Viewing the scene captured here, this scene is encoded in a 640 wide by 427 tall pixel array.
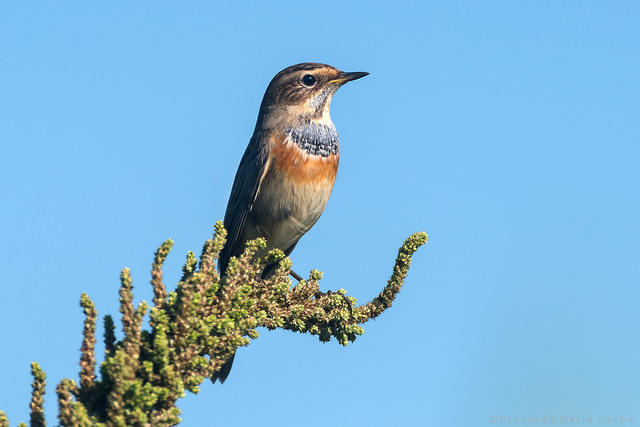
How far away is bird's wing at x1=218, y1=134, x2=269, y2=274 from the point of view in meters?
8.84

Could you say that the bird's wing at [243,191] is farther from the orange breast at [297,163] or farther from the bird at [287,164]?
the orange breast at [297,163]

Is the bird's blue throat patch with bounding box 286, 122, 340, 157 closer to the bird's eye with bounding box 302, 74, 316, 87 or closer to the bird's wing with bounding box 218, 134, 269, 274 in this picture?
the bird's wing with bounding box 218, 134, 269, 274

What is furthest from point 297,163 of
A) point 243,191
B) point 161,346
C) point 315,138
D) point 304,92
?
point 161,346

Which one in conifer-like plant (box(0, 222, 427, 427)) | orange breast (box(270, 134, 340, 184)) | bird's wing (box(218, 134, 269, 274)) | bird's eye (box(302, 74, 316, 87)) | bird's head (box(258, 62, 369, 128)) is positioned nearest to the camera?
conifer-like plant (box(0, 222, 427, 427))

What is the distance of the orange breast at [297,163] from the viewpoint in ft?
28.5

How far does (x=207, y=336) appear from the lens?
5.31m

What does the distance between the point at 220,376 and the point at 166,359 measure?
3.49m

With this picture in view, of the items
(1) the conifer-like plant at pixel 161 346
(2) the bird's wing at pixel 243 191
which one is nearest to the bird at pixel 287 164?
(2) the bird's wing at pixel 243 191

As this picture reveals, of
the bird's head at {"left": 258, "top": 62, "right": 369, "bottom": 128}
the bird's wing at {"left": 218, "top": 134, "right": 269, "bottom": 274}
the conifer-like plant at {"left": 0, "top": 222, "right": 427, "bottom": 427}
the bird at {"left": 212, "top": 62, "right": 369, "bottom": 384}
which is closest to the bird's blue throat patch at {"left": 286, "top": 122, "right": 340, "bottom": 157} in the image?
the bird at {"left": 212, "top": 62, "right": 369, "bottom": 384}

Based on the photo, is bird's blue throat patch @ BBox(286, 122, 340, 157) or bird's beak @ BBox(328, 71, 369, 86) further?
bird's beak @ BBox(328, 71, 369, 86)

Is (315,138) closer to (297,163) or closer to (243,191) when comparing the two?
(297,163)

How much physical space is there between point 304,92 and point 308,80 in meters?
0.16

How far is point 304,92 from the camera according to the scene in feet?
30.2

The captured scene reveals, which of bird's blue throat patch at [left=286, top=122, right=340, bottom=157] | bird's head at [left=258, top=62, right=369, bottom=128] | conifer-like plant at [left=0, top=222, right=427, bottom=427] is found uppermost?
bird's head at [left=258, top=62, right=369, bottom=128]
